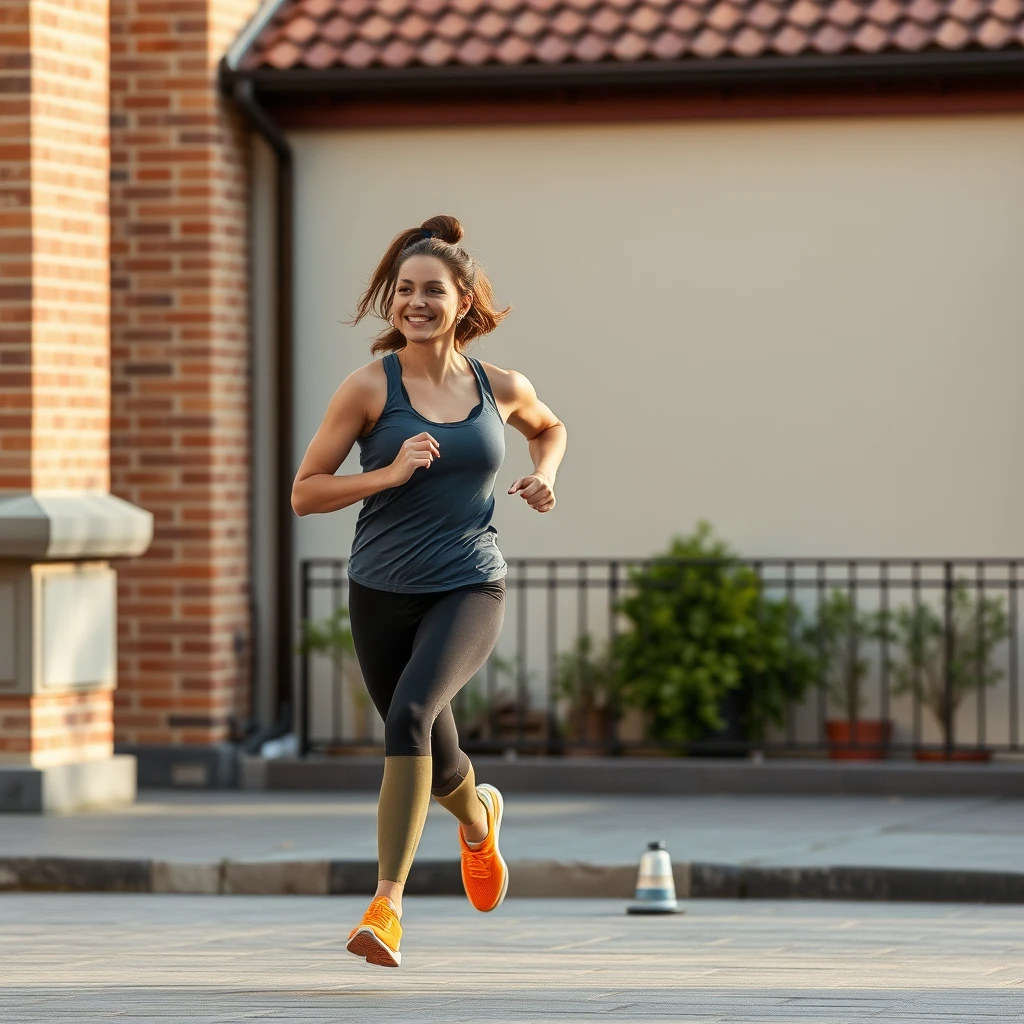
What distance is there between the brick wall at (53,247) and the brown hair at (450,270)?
14.0ft

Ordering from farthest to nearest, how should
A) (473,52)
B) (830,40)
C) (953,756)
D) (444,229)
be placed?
1. (473,52)
2. (830,40)
3. (953,756)
4. (444,229)

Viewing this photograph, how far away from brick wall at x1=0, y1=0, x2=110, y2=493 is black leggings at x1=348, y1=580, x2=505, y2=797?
461 cm

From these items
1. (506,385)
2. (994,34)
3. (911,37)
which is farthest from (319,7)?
(506,385)

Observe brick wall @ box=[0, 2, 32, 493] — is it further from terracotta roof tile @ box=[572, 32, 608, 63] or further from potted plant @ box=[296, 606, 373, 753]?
terracotta roof tile @ box=[572, 32, 608, 63]

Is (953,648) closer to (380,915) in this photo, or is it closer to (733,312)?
(733,312)

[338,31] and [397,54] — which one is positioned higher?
[338,31]

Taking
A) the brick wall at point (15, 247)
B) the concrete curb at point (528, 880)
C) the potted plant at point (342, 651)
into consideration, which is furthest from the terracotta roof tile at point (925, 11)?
the concrete curb at point (528, 880)

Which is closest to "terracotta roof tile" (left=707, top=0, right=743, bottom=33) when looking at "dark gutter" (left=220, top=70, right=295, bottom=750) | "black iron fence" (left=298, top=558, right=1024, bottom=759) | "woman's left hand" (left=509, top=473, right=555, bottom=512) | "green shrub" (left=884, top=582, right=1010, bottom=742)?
"dark gutter" (left=220, top=70, right=295, bottom=750)

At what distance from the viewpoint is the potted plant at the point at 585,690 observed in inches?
484

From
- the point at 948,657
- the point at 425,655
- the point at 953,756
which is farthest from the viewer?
the point at 953,756

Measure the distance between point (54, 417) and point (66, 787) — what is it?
65.6 inches

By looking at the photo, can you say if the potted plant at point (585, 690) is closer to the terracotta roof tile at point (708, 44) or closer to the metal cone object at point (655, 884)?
the terracotta roof tile at point (708, 44)

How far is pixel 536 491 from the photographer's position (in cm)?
646

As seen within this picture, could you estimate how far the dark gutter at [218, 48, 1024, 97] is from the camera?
12.1 metres
